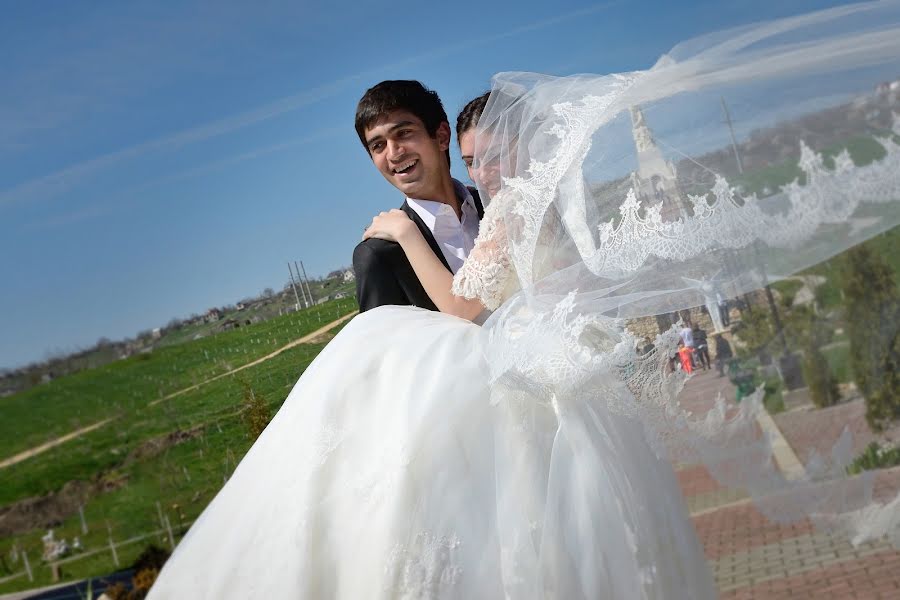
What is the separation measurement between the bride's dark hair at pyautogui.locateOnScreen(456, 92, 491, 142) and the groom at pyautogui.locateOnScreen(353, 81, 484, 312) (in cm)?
20

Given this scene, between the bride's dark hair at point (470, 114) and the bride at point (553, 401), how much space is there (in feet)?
1.36

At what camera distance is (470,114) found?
325cm

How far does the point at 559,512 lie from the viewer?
2.45 meters

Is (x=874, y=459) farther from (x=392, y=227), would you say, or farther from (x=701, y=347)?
(x=392, y=227)

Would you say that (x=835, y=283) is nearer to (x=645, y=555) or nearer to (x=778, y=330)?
(x=778, y=330)

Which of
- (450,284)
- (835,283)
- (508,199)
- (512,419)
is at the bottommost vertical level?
(512,419)

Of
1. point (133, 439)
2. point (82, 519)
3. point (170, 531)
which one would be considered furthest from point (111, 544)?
point (133, 439)

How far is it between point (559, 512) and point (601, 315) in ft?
1.76

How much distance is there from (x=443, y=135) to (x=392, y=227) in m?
0.59

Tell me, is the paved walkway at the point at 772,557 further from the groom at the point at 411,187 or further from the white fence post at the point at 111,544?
the white fence post at the point at 111,544

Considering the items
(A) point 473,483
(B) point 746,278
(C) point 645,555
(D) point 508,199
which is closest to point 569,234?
(D) point 508,199

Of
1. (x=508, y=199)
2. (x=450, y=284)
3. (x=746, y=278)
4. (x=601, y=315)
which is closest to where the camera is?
(x=746, y=278)

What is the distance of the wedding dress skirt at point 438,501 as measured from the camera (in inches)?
96.0

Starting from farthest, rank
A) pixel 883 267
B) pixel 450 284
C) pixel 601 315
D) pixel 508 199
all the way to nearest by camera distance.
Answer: pixel 450 284 → pixel 508 199 → pixel 601 315 → pixel 883 267
